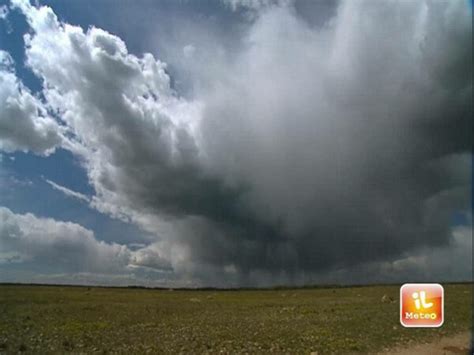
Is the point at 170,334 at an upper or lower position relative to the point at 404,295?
lower

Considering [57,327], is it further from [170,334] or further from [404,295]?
[404,295]

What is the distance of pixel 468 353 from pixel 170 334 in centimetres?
1601

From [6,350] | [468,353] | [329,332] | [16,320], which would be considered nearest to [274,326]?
[329,332]

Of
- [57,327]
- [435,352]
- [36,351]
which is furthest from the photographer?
[57,327]

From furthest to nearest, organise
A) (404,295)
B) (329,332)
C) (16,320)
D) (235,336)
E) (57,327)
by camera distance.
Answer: (16,320) → (57,327) → (329,332) → (235,336) → (404,295)

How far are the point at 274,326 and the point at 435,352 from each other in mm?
11009

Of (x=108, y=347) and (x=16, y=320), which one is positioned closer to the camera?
(x=108, y=347)

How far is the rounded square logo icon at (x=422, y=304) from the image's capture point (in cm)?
1595

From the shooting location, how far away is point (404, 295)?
16016mm

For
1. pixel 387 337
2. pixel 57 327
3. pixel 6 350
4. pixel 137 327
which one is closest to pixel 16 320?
pixel 57 327

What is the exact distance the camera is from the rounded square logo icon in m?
16.0

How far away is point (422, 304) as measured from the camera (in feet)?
55.3

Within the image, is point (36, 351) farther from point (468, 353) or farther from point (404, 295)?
point (468, 353)

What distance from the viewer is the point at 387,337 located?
2392 cm
